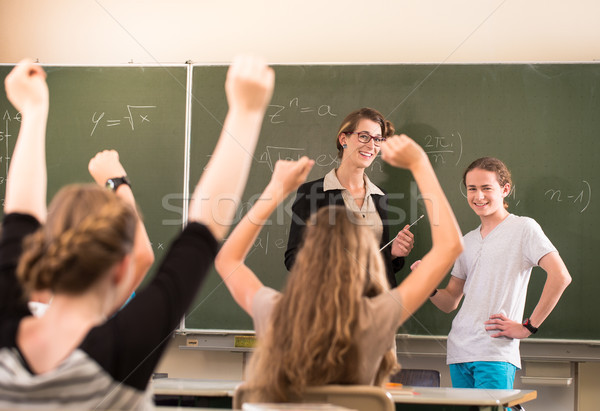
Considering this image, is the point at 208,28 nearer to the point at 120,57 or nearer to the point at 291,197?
the point at 120,57

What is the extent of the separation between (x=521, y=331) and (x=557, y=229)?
116cm

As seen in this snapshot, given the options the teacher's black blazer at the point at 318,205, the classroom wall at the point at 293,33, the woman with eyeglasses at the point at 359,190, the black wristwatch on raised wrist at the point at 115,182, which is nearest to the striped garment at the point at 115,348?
the black wristwatch on raised wrist at the point at 115,182

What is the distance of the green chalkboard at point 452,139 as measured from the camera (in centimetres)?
386

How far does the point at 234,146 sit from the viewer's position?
103cm

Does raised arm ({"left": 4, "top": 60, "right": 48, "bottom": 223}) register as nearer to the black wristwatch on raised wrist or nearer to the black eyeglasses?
the black wristwatch on raised wrist

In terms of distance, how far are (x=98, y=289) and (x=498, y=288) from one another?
7.99ft

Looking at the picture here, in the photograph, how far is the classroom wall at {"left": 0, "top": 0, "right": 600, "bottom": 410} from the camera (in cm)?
414

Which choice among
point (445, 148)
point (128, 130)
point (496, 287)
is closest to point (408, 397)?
point (496, 287)

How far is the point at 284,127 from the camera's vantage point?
13.5 ft

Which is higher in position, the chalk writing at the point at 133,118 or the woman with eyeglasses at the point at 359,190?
the chalk writing at the point at 133,118

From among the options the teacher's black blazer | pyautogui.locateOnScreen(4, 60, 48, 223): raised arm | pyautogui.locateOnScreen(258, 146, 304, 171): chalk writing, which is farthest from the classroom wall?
pyautogui.locateOnScreen(4, 60, 48, 223): raised arm

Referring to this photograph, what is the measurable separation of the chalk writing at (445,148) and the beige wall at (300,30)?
1.86 ft

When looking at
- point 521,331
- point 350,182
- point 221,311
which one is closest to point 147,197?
point 221,311

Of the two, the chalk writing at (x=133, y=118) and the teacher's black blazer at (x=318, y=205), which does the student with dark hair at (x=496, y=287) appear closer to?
the teacher's black blazer at (x=318, y=205)
